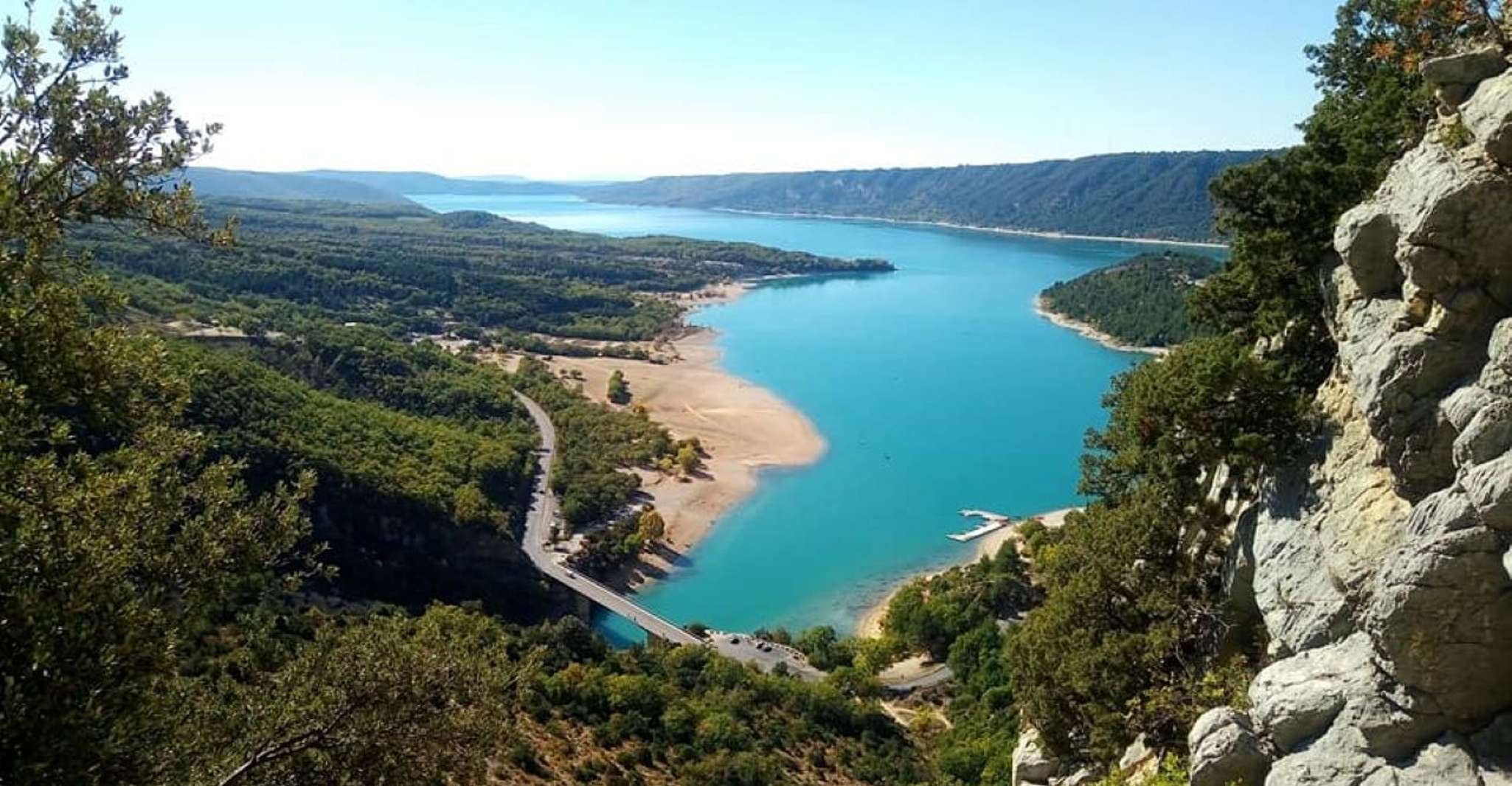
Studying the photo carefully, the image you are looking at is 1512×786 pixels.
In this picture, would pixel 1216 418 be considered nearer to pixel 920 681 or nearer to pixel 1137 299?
pixel 920 681

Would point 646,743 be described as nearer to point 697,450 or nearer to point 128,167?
point 128,167

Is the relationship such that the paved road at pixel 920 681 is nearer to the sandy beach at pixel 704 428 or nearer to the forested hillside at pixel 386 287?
the sandy beach at pixel 704 428

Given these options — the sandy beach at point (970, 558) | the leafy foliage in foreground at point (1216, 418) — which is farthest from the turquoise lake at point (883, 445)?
the leafy foliage in foreground at point (1216, 418)

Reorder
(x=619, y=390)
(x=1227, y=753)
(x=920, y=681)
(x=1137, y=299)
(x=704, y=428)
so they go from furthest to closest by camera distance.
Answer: (x=1137, y=299) → (x=619, y=390) → (x=704, y=428) → (x=920, y=681) → (x=1227, y=753)

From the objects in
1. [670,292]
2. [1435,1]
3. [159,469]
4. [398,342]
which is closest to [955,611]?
[1435,1]

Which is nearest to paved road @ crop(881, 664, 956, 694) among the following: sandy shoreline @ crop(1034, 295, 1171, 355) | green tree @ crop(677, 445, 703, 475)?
green tree @ crop(677, 445, 703, 475)

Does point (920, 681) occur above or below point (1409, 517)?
below

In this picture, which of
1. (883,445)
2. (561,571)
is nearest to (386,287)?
(883,445)
